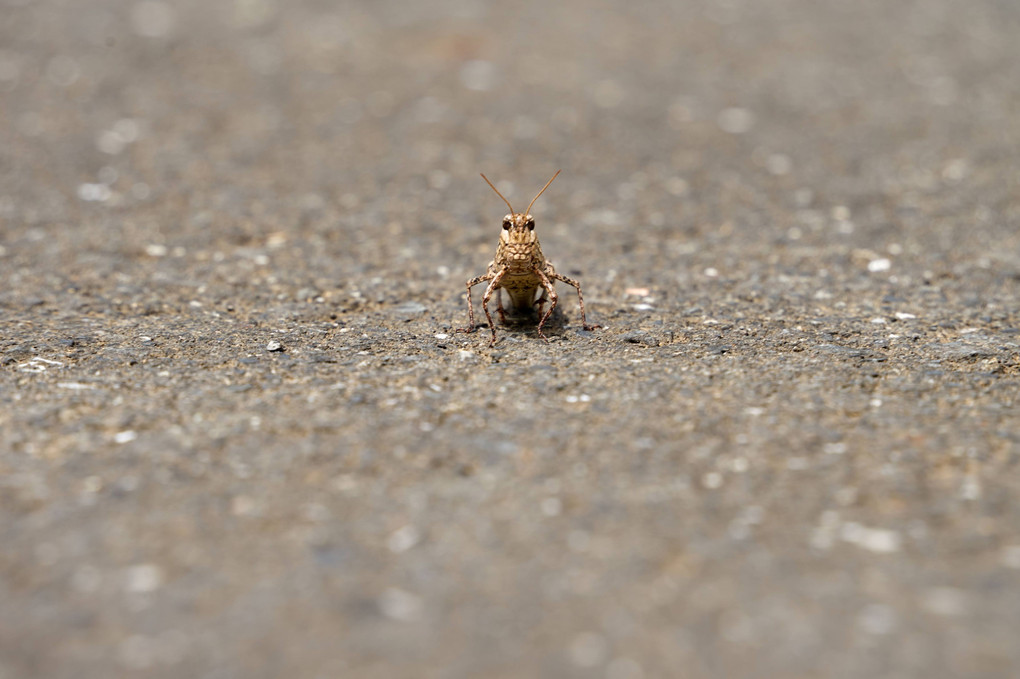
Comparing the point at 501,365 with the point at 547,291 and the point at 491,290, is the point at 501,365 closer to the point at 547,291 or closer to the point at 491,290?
the point at 491,290

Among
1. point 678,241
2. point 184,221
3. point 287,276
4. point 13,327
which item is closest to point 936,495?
point 678,241

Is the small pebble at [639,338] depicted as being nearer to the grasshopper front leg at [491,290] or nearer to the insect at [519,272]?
the insect at [519,272]

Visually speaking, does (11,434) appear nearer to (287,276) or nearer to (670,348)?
(287,276)

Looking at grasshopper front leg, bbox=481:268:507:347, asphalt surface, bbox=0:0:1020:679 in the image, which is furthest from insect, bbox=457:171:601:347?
asphalt surface, bbox=0:0:1020:679

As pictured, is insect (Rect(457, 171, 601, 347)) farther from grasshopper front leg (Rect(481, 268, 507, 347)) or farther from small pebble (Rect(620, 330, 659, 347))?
small pebble (Rect(620, 330, 659, 347))

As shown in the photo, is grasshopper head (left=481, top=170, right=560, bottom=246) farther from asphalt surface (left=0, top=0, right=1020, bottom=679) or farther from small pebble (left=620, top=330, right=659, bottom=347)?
small pebble (left=620, top=330, right=659, bottom=347)

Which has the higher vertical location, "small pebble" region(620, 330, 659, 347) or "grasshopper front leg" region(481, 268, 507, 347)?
"grasshopper front leg" region(481, 268, 507, 347)

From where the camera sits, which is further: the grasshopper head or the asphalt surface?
the grasshopper head

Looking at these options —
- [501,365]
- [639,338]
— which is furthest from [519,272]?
[639,338]
